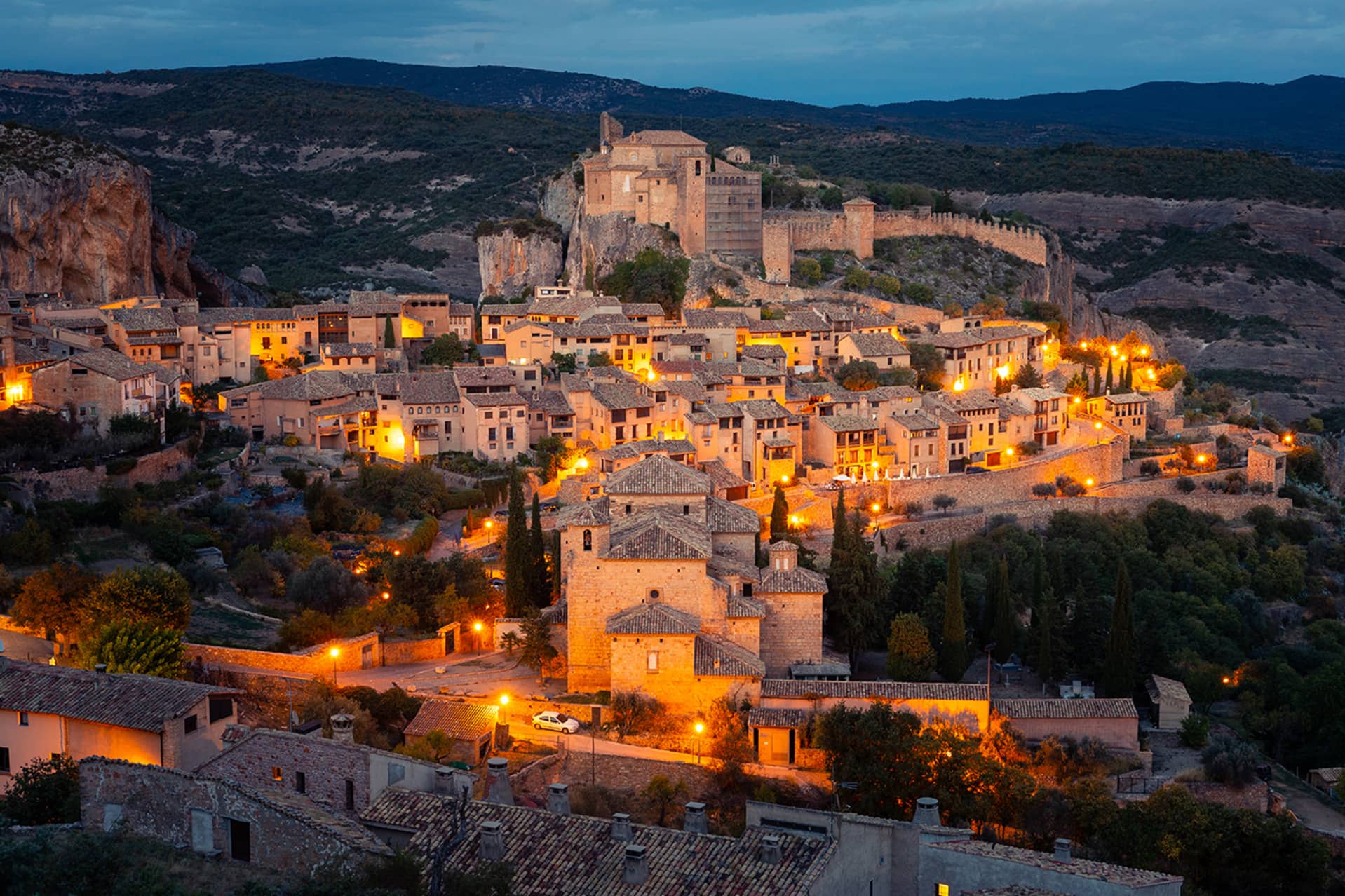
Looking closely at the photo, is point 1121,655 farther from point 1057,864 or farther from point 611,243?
point 611,243

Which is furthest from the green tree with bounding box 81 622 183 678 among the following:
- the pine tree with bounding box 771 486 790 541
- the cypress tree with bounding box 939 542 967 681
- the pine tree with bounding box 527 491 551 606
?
the pine tree with bounding box 771 486 790 541

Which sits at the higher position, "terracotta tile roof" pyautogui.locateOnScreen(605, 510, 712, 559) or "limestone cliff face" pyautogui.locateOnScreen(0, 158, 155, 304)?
"limestone cliff face" pyautogui.locateOnScreen(0, 158, 155, 304)

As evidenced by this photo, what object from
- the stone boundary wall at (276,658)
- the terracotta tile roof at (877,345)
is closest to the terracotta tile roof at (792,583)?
the stone boundary wall at (276,658)

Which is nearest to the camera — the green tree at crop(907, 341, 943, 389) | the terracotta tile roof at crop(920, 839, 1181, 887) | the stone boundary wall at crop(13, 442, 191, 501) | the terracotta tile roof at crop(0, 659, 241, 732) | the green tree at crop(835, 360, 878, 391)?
the terracotta tile roof at crop(920, 839, 1181, 887)

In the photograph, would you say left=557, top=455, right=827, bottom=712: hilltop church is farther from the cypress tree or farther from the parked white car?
the cypress tree

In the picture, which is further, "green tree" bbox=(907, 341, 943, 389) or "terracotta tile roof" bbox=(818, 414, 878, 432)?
"green tree" bbox=(907, 341, 943, 389)

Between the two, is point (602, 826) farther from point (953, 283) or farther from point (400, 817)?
point (953, 283)

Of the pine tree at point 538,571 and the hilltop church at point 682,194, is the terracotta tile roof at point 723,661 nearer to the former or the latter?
the pine tree at point 538,571
